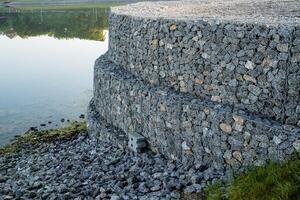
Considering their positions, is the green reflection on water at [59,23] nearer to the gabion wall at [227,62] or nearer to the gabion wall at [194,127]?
the gabion wall at [194,127]

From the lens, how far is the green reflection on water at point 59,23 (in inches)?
2344

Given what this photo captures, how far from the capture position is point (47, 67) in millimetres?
40750

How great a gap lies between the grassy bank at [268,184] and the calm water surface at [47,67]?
14.6 m

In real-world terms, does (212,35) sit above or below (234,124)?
above

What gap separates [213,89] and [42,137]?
10996 mm

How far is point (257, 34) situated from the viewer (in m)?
11.4

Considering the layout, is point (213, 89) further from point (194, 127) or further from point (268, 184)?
point (268, 184)

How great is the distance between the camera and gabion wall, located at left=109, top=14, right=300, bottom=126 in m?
10.9

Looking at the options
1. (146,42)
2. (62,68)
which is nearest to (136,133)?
(146,42)

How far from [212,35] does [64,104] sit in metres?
17.3

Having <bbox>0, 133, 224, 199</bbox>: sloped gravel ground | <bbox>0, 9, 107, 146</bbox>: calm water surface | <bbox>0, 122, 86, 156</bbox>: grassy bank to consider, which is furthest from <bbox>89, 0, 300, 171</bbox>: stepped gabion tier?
<bbox>0, 9, 107, 146</bbox>: calm water surface

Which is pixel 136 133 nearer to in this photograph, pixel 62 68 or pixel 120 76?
pixel 120 76

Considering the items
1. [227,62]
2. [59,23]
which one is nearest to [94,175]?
[227,62]

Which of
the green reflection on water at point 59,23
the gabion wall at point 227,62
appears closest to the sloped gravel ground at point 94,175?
the gabion wall at point 227,62
